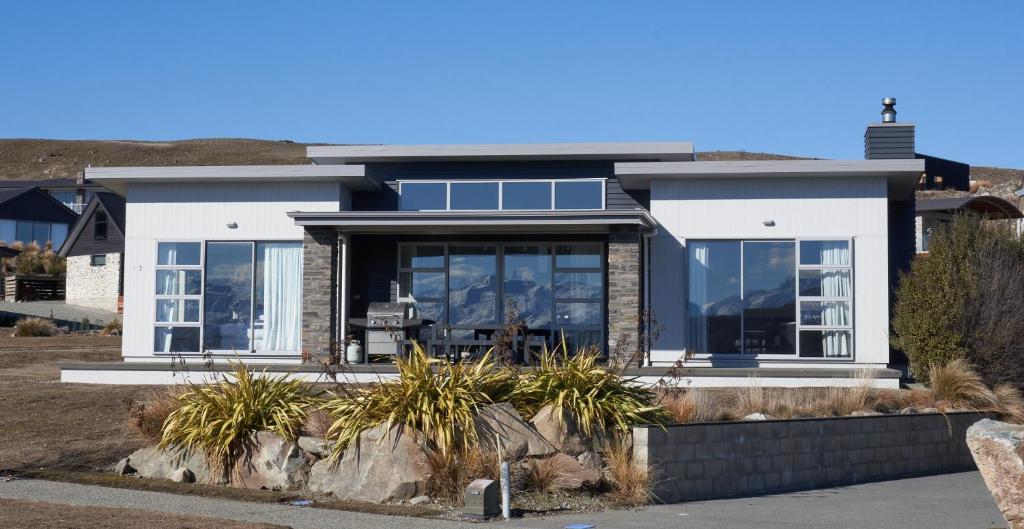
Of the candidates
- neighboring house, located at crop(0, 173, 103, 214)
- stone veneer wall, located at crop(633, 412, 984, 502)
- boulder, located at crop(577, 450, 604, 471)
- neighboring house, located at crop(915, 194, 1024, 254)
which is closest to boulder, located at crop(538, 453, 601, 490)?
boulder, located at crop(577, 450, 604, 471)

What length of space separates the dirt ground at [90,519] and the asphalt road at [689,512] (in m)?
0.40

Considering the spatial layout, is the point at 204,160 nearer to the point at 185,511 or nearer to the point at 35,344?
the point at 35,344

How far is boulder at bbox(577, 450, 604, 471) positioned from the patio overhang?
6.62 metres

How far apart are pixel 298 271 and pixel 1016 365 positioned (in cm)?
1189

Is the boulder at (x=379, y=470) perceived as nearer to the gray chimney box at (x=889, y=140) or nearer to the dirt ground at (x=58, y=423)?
the dirt ground at (x=58, y=423)

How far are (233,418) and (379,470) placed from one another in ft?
6.69

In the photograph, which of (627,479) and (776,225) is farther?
(776,225)

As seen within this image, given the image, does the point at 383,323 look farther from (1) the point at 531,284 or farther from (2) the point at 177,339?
(2) the point at 177,339

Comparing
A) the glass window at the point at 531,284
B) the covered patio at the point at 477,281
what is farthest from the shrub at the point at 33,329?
the glass window at the point at 531,284

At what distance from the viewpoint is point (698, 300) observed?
1894cm

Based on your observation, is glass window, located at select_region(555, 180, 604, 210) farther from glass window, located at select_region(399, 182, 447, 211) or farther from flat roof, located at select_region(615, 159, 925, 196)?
glass window, located at select_region(399, 182, 447, 211)

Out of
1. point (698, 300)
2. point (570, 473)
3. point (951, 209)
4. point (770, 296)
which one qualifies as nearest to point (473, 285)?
point (698, 300)

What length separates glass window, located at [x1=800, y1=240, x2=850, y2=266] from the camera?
18641 millimetres

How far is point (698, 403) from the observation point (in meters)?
13.5
